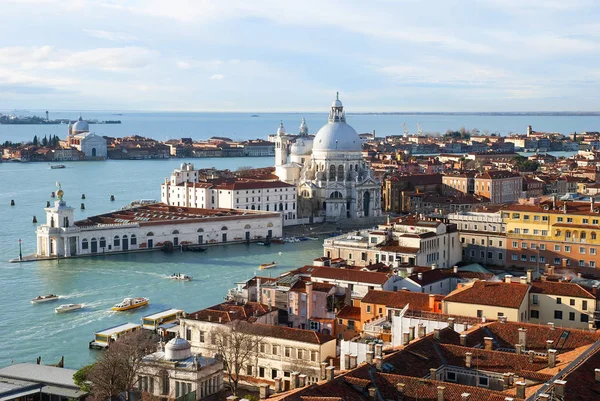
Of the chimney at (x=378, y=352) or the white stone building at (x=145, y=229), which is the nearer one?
the chimney at (x=378, y=352)

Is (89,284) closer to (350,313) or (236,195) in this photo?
(350,313)

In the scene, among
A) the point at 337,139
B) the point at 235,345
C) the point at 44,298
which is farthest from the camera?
the point at 337,139

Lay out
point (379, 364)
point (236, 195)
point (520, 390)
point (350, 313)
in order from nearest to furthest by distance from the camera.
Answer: point (520, 390) → point (379, 364) → point (350, 313) → point (236, 195)

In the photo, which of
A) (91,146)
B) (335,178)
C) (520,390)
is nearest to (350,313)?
(520,390)

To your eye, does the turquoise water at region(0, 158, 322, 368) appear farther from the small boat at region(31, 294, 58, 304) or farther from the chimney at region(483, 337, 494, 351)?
the chimney at region(483, 337, 494, 351)

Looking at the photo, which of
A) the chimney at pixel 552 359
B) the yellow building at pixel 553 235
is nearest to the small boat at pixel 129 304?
the yellow building at pixel 553 235

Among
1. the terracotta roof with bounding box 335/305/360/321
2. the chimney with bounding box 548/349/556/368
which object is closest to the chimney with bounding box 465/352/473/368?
the chimney with bounding box 548/349/556/368

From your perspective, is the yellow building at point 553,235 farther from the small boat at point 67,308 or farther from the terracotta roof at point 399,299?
the small boat at point 67,308
